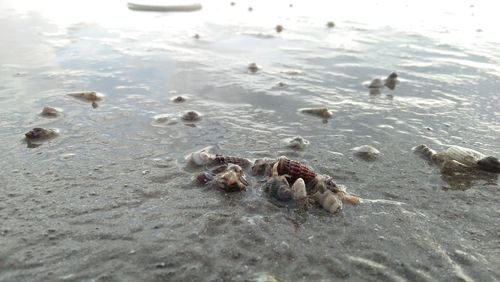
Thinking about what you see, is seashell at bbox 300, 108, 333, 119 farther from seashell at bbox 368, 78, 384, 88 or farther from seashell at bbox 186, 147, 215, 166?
seashell at bbox 186, 147, 215, 166

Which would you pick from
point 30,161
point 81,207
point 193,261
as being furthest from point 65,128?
point 193,261

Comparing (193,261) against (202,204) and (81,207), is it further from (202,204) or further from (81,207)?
(81,207)

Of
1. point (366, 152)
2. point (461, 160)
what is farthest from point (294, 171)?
point (461, 160)

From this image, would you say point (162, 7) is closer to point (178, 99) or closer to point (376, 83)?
point (178, 99)

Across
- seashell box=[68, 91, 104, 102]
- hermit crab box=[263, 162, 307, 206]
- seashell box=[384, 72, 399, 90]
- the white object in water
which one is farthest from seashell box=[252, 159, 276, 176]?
the white object in water

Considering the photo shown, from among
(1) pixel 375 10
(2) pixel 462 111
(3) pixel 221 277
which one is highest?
(1) pixel 375 10
